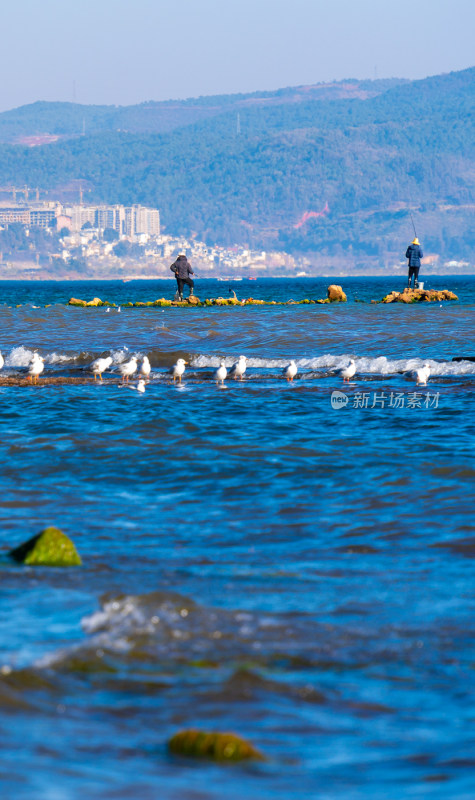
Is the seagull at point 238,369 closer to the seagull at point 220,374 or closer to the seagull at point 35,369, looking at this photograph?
the seagull at point 220,374

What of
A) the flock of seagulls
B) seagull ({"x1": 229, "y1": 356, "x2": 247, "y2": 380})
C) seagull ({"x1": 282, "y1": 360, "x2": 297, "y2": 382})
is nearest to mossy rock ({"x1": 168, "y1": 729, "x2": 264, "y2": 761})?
the flock of seagulls

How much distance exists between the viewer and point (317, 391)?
18031 millimetres

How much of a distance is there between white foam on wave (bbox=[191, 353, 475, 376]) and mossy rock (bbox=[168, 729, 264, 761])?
52.9 ft

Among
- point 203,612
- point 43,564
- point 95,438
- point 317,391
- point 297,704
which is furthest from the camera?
point 317,391

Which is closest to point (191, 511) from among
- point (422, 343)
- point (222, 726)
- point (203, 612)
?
point (203, 612)

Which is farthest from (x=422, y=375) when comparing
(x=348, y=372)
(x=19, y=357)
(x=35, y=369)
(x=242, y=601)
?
(x=242, y=601)

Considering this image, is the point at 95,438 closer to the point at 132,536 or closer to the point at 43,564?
the point at 132,536

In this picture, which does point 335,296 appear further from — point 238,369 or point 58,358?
point 238,369

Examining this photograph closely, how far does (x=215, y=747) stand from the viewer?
4328mm

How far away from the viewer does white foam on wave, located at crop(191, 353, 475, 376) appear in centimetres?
2103

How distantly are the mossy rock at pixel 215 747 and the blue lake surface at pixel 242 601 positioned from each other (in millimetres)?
56

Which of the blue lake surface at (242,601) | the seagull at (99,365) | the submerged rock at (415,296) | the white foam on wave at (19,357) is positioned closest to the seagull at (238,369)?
the seagull at (99,365)

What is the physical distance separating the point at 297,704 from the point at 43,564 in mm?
2797

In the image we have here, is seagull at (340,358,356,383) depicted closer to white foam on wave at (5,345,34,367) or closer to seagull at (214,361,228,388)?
seagull at (214,361,228,388)
